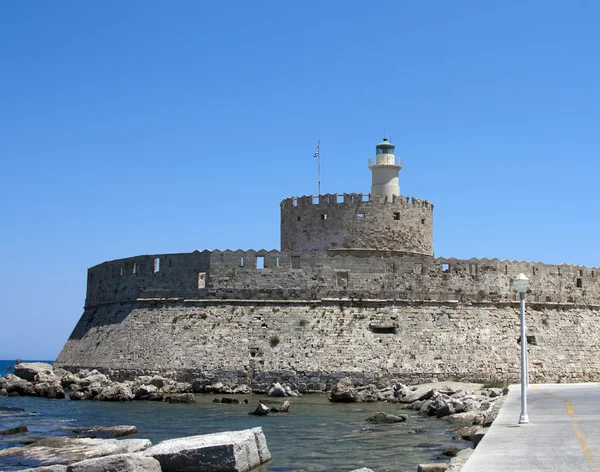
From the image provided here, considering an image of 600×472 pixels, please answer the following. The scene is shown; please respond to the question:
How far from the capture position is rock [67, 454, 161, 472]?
11.3m

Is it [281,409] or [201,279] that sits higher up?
[201,279]

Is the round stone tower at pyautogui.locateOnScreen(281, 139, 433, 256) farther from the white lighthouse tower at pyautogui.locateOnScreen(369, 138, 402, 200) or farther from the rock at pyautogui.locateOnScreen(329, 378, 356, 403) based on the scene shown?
the rock at pyautogui.locateOnScreen(329, 378, 356, 403)

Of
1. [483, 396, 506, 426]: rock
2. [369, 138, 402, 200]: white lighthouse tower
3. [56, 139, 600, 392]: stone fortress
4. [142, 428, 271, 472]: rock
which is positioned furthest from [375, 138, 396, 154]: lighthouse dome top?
[142, 428, 271, 472]: rock

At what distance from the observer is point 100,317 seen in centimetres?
2995

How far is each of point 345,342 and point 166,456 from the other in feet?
44.1

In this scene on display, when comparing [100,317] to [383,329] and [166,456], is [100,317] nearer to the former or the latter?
[383,329]

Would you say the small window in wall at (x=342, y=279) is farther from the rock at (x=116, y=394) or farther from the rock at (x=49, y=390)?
the rock at (x=49, y=390)

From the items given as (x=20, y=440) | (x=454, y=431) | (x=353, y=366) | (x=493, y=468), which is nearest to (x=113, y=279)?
(x=353, y=366)

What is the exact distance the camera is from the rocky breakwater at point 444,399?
54.6 feet

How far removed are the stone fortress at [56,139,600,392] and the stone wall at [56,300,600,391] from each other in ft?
0.13

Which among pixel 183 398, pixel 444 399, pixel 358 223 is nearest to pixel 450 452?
pixel 444 399

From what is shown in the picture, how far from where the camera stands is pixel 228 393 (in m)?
24.2

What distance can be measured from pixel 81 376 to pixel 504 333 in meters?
13.8

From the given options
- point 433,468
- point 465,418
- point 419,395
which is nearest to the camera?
point 433,468
